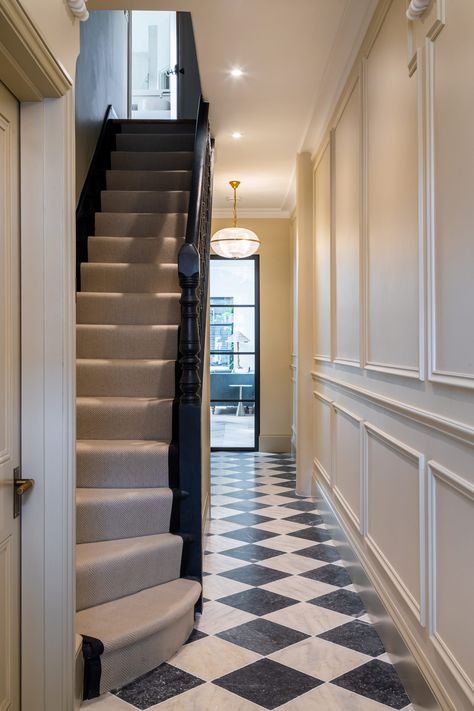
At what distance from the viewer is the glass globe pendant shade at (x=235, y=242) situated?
626cm

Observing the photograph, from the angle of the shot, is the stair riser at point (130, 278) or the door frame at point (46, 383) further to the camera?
the stair riser at point (130, 278)

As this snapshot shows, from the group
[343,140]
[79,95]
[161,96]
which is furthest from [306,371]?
[161,96]

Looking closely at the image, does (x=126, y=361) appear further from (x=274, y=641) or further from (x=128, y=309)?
(x=274, y=641)

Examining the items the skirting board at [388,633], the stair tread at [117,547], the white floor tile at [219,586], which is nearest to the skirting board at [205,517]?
the white floor tile at [219,586]

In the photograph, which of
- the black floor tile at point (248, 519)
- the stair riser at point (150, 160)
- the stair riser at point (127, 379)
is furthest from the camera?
the stair riser at point (150, 160)

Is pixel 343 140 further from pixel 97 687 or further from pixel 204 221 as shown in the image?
pixel 97 687

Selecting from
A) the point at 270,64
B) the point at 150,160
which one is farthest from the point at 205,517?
the point at 150,160

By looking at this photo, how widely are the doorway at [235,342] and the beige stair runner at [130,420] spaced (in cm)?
250

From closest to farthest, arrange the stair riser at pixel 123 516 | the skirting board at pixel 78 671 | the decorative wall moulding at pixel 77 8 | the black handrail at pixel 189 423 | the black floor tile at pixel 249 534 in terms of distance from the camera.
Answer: the decorative wall moulding at pixel 77 8 < the skirting board at pixel 78 671 < the stair riser at pixel 123 516 < the black handrail at pixel 189 423 < the black floor tile at pixel 249 534

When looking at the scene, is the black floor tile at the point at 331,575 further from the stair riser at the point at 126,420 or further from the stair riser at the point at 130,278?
the stair riser at the point at 130,278

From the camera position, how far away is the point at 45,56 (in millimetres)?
1589

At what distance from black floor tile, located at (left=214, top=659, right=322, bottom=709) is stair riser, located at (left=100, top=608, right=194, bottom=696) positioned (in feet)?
0.84

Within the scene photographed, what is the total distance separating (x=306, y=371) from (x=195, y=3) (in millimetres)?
3069

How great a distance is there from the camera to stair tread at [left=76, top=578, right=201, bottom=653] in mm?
2250
